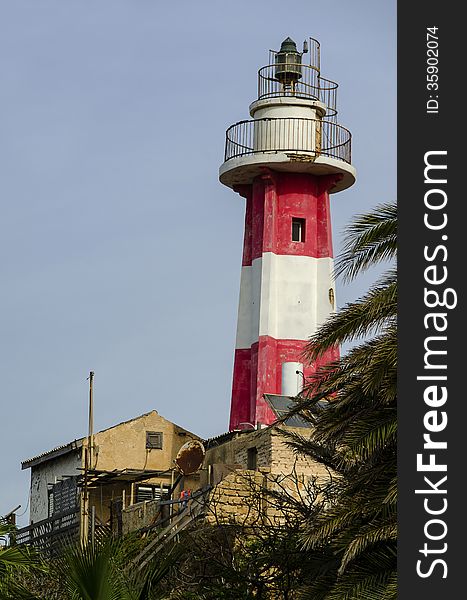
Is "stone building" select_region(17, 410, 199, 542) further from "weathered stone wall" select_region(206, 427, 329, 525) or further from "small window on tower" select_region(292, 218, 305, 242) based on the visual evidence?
"small window on tower" select_region(292, 218, 305, 242)

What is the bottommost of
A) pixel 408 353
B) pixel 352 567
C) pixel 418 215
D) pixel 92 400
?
pixel 352 567

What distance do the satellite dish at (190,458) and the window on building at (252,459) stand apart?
3.09m

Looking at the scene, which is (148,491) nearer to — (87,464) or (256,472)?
(87,464)

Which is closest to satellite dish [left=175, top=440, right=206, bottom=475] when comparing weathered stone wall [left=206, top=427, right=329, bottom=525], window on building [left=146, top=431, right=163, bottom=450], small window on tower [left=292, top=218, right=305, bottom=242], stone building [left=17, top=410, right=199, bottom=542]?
weathered stone wall [left=206, top=427, right=329, bottom=525]

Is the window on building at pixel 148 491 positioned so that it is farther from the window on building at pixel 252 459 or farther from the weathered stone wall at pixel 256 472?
the window on building at pixel 252 459

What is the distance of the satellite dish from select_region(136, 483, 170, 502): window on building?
7.96ft

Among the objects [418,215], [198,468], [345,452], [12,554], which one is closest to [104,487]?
[198,468]

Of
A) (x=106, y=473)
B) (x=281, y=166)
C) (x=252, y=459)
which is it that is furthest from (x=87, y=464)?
(x=281, y=166)

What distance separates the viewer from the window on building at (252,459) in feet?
108

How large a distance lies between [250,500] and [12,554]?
5.83 metres

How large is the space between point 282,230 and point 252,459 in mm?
11705

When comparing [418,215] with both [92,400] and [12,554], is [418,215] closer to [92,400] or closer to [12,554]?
[12,554]

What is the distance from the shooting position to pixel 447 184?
13727 mm

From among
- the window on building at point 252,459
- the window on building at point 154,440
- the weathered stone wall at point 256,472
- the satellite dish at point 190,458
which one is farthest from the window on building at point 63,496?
the window on building at point 252,459
